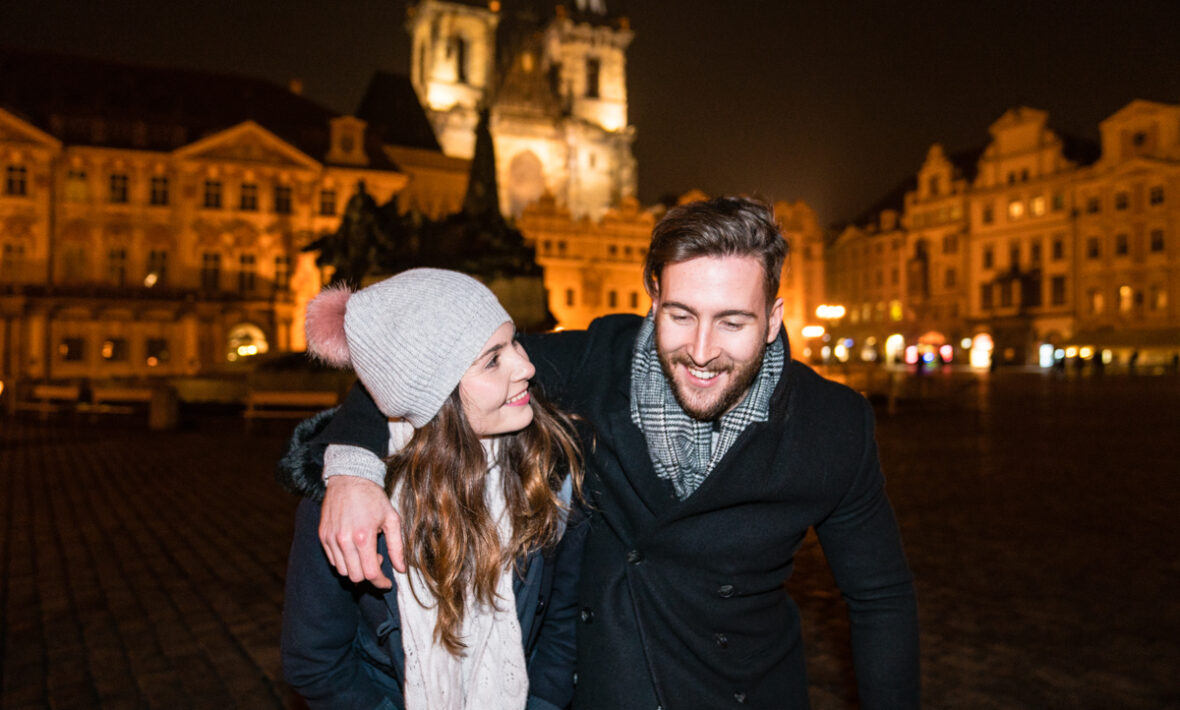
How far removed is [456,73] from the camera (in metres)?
74.4

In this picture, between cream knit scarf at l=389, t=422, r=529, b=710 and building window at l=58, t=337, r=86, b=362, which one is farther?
building window at l=58, t=337, r=86, b=362

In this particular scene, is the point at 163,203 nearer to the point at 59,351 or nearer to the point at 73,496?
the point at 59,351

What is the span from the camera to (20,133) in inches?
1535

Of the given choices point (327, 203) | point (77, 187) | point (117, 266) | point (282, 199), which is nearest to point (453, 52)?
point (327, 203)

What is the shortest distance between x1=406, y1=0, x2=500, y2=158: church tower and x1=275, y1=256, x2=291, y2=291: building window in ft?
97.3

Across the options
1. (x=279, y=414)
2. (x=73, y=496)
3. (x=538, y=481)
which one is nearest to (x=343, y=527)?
(x=538, y=481)

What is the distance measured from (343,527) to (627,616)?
2.61 ft

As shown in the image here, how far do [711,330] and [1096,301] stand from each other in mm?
57309

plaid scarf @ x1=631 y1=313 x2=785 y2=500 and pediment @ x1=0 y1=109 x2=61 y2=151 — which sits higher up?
pediment @ x1=0 y1=109 x2=61 y2=151

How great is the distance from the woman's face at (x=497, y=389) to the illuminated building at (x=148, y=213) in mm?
36732

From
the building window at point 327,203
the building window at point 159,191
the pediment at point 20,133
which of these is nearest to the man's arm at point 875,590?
the building window at point 327,203

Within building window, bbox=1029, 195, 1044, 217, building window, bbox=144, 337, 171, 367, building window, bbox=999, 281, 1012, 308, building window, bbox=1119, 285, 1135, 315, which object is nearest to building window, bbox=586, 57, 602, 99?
building window, bbox=1029, 195, 1044, 217

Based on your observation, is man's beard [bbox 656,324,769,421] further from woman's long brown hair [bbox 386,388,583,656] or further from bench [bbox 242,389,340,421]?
bench [bbox 242,389,340,421]

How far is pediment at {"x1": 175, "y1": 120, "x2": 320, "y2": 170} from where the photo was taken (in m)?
42.2
